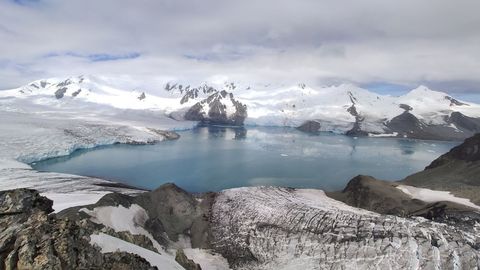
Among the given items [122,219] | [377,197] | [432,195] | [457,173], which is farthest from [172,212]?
[457,173]

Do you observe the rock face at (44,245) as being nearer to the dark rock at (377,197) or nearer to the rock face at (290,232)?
the rock face at (290,232)

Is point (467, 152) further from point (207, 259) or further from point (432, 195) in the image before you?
point (207, 259)

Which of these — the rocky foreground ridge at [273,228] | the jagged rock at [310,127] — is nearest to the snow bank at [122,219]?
the rocky foreground ridge at [273,228]

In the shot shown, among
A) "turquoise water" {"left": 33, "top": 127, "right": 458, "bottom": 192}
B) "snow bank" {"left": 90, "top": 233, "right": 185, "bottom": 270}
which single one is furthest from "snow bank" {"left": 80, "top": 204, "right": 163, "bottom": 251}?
"turquoise water" {"left": 33, "top": 127, "right": 458, "bottom": 192}

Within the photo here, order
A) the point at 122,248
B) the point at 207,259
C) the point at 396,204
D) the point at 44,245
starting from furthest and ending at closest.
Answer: the point at 396,204, the point at 207,259, the point at 122,248, the point at 44,245

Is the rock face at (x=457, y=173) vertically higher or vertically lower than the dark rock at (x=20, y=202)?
lower

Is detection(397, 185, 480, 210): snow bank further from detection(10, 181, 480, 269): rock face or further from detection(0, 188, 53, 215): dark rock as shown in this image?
detection(0, 188, 53, 215): dark rock
